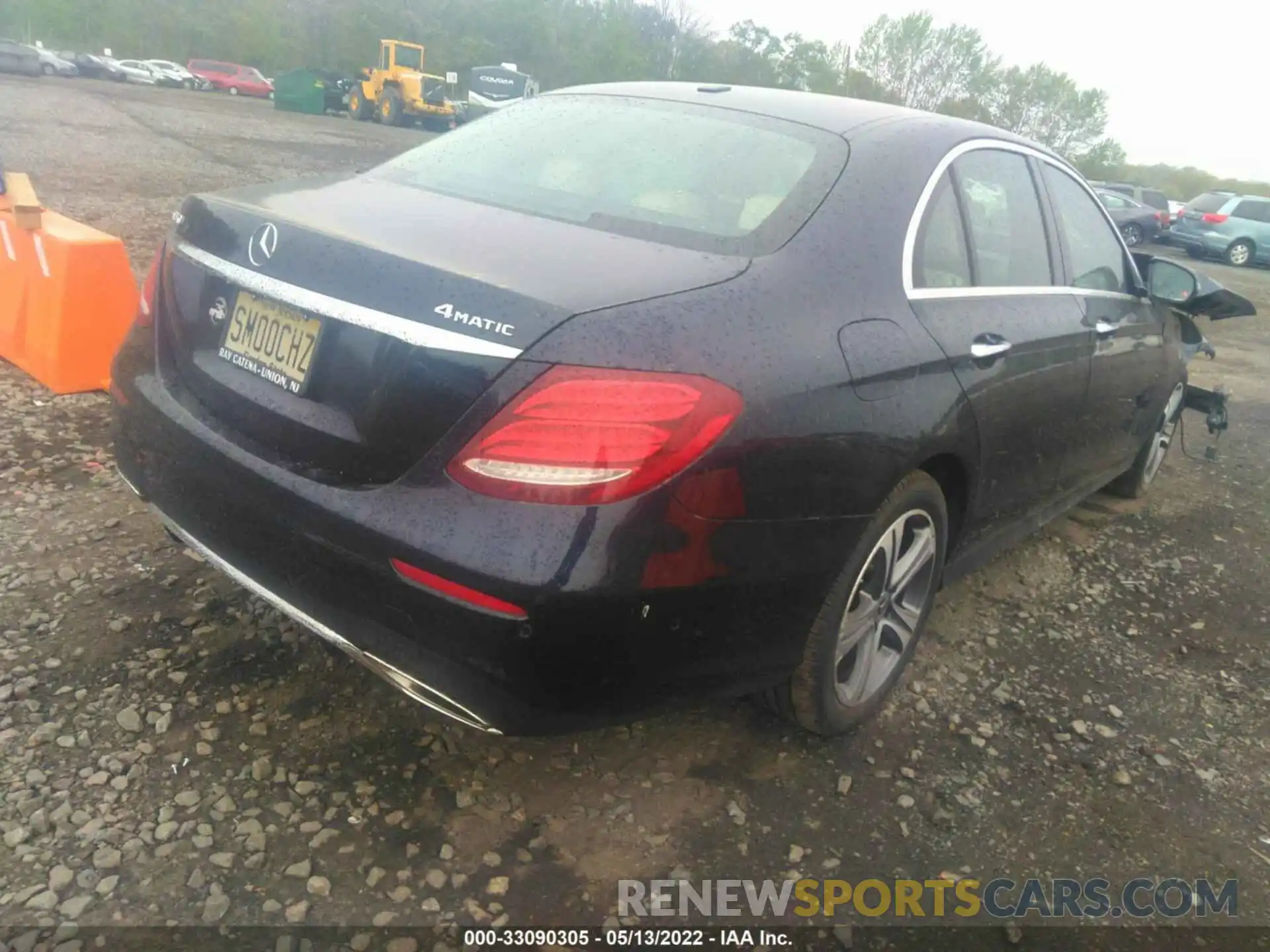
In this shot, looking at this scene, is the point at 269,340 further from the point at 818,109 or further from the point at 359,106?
the point at 359,106

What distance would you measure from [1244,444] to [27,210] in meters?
7.31

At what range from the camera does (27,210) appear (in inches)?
178

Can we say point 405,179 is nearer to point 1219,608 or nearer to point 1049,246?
point 1049,246

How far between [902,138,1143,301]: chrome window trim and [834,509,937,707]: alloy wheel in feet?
1.94

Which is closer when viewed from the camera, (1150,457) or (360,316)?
(360,316)

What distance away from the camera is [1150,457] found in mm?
4844

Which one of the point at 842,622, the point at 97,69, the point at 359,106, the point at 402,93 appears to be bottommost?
the point at 97,69

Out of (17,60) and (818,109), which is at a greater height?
(818,109)

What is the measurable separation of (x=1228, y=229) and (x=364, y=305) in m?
24.1

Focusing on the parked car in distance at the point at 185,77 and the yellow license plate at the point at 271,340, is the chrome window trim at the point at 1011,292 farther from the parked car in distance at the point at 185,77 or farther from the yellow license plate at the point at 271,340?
the parked car in distance at the point at 185,77

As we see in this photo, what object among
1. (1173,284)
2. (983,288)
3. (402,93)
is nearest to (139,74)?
(402,93)

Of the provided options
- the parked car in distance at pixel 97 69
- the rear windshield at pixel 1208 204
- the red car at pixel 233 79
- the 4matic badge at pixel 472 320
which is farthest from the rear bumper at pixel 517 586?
the parked car in distance at pixel 97 69

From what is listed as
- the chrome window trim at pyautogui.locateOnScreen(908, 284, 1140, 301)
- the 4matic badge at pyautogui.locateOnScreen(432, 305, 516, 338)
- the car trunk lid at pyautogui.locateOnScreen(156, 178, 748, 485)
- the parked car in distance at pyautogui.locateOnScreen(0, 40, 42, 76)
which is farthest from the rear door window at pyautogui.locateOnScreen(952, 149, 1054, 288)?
the parked car in distance at pyautogui.locateOnScreen(0, 40, 42, 76)

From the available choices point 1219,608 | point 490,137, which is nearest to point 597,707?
point 490,137
